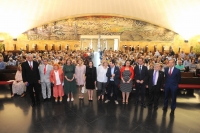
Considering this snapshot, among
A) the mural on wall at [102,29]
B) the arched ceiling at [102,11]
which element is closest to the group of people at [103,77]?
the arched ceiling at [102,11]

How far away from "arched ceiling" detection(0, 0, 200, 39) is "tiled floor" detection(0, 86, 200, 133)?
1415 cm

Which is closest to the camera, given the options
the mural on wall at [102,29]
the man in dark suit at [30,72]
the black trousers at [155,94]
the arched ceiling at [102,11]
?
the man in dark suit at [30,72]

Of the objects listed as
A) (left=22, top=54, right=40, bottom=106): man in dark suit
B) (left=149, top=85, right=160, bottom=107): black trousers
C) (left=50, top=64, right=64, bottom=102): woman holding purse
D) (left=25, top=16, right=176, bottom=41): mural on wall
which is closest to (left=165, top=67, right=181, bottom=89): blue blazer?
(left=149, top=85, right=160, bottom=107): black trousers

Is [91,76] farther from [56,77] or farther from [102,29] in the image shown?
[102,29]

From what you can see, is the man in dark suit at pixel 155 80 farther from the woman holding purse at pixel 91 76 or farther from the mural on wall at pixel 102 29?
the mural on wall at pixel 102 29

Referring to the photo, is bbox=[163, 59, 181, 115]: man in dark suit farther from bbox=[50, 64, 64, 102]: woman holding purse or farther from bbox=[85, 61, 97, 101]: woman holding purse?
bbox=[50, 64, 64, 102]: woman holding purse

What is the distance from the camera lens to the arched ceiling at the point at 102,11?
15.7 metres

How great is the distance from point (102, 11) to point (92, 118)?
58.9ft

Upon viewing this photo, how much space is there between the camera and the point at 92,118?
13.5 ft

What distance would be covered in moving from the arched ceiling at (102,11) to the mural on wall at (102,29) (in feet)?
2.82

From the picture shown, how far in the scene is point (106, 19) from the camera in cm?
2073

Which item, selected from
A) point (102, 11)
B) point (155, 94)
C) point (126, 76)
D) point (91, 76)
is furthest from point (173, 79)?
point (102, 11)

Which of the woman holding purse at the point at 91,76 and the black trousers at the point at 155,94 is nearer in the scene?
the black trousers at the point at 155,94

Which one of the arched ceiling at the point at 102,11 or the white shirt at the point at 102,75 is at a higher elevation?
the arched ceiling at the point at 102,11
